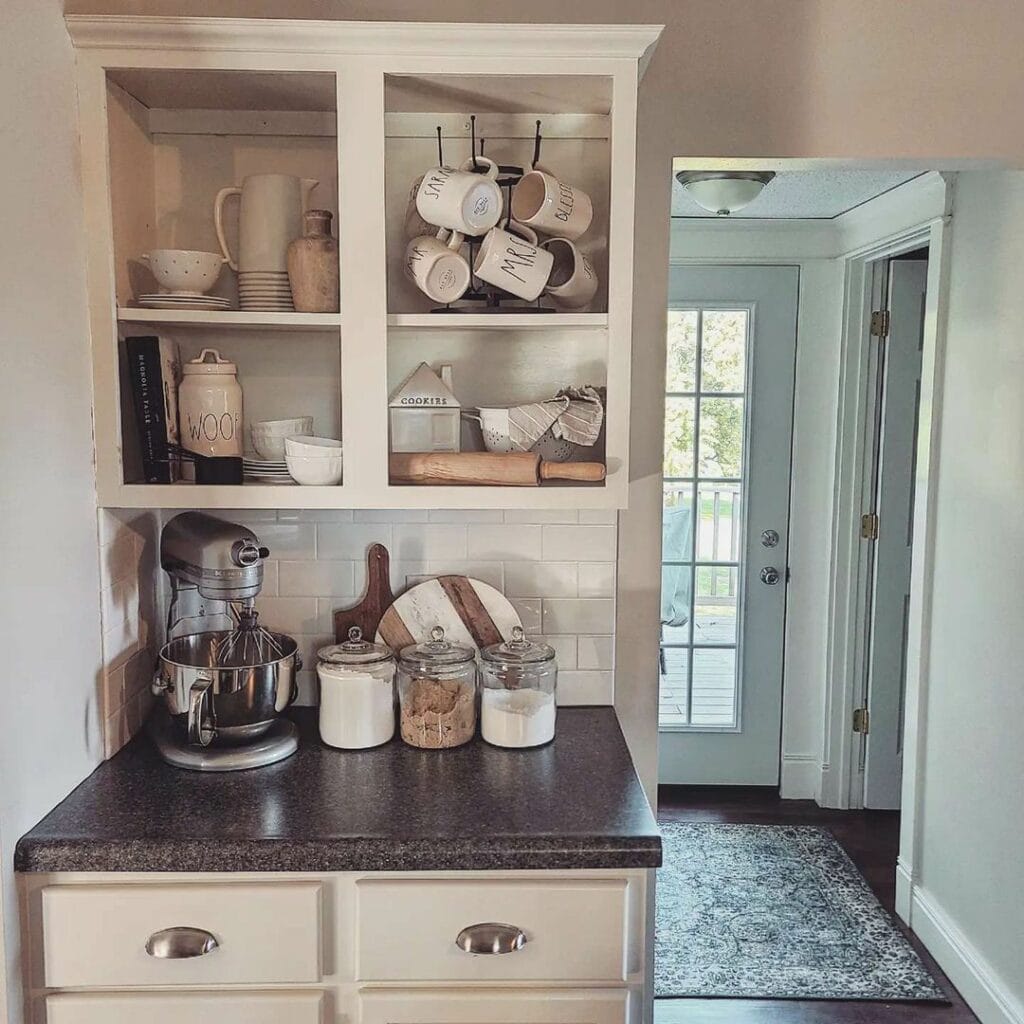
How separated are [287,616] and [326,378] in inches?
19.1

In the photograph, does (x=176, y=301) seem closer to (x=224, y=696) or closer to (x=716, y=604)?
(x=224, y=696)

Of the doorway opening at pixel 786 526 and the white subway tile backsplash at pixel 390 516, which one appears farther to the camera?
the doorway opening at pixel 786 526

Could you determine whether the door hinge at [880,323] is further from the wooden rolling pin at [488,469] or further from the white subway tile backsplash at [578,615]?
the wooden rolling pin at [488,469]

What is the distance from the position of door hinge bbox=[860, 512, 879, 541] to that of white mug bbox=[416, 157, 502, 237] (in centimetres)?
231

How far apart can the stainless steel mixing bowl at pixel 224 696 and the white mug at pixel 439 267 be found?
0.70m

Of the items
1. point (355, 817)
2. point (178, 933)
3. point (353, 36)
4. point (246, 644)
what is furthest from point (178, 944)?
point (353, 36)

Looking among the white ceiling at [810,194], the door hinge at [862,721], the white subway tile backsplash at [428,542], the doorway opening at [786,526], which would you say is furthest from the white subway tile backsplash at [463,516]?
the door hinge at [862,721]

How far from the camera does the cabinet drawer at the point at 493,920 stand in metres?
1.43

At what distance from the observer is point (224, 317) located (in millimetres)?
1628

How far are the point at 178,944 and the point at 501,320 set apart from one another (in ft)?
3.57

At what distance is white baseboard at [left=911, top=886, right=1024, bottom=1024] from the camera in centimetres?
229

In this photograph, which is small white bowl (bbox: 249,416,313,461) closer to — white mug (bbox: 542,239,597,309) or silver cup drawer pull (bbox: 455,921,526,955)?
white mug (bbox: 542,239,597,309)

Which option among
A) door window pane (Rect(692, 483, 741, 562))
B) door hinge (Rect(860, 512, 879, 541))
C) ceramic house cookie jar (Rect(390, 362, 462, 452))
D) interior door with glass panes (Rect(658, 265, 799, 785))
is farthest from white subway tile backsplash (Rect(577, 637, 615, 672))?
door hinge (Rect(860, 512, 879, 541))

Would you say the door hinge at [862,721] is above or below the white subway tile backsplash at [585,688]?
below
